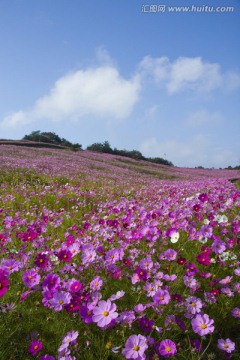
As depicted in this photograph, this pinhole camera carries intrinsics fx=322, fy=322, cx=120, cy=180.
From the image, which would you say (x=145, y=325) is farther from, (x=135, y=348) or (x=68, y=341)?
(x=68, y=341)

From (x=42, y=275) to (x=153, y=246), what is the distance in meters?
1.63

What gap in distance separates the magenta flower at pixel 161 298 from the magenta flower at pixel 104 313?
50 cm

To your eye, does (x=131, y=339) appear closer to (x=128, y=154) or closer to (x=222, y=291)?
(x=222, y=291)

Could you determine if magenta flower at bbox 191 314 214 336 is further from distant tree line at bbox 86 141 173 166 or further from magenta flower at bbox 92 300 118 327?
distant tree line at bbox 86 141 173 166

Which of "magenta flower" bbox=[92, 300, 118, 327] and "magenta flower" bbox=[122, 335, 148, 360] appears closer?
"magenta flower" bbox=[122, 335, 148, 360]

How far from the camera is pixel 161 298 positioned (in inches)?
105

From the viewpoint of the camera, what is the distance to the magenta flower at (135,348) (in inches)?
79.0

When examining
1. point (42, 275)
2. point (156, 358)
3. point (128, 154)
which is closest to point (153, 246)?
point (42, 275)

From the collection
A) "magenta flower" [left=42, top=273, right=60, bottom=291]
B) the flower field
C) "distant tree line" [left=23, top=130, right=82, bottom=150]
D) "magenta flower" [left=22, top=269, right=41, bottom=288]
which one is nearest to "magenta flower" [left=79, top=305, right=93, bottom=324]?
the flower field

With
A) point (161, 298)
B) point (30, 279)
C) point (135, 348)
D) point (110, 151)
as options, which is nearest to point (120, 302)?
point (161, 298)

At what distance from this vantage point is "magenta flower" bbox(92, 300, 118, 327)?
221cm

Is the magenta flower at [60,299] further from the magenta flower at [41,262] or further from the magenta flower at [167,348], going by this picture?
the magenta flower at [167,348]

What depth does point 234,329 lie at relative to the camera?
314 cm

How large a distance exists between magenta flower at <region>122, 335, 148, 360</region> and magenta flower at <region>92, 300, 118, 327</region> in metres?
0.21
